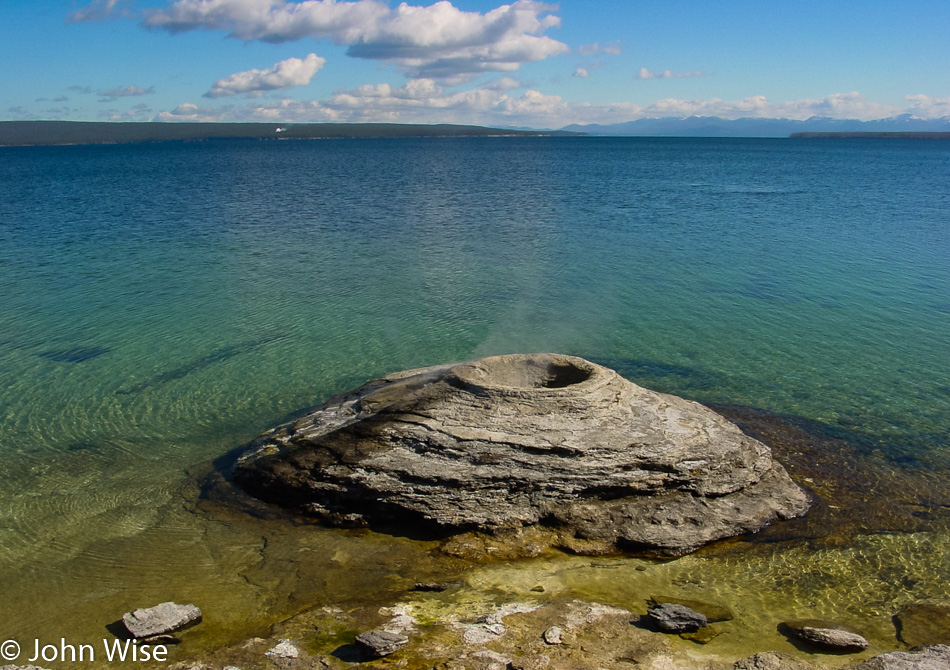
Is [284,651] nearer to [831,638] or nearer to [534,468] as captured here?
[534,468]

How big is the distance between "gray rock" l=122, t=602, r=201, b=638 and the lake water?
237 millimetres

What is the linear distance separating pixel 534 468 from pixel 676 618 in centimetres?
320

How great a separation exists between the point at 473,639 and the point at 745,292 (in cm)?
2145

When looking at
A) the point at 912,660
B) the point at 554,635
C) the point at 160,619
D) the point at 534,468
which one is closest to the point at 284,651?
the point at 160,619

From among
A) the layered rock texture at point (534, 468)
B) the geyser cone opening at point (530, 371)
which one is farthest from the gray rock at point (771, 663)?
the geyser cone opening at point (530, 371)

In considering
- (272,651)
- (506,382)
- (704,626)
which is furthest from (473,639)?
(506,382)

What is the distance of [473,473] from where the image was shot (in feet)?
34.3

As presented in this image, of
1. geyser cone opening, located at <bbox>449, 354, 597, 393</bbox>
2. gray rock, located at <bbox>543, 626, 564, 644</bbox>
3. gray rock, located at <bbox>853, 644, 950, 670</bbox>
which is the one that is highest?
geyser cone opening, located at <bbox>449, 354, 597, 393</bbox>

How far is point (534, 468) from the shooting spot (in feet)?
34.2

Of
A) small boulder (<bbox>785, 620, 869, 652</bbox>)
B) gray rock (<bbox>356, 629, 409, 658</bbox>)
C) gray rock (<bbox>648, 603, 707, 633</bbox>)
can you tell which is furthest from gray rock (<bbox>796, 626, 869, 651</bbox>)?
gray rock (<bbox>356, 629, 409, 658</bbox>)

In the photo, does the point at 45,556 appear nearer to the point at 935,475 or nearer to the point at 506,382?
the point at 506,382

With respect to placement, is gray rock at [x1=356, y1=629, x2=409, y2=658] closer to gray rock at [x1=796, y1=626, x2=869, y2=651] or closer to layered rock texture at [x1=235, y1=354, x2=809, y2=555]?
layered rock texture at [x1=235, y1=354, x2=809, y2=555]

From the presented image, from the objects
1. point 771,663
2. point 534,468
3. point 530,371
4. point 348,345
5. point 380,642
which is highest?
point 530,371

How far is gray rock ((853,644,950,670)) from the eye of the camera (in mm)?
7102
